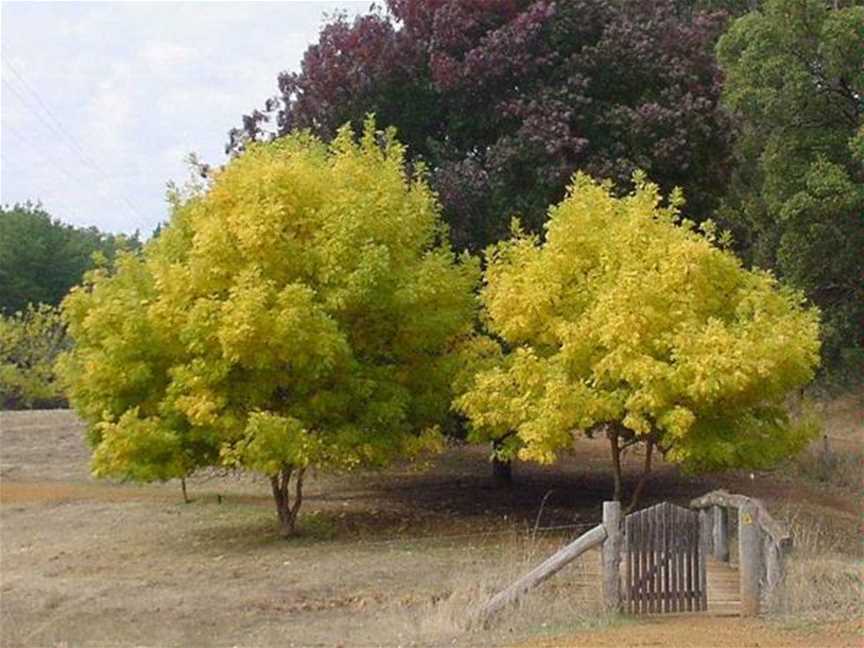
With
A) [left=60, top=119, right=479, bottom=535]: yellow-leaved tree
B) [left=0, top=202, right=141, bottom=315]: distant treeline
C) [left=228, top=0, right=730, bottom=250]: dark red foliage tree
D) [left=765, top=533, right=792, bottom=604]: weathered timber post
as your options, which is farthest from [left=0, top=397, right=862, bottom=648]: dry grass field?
[left=0, top=202, right=141, bottom=315]: distant treeline

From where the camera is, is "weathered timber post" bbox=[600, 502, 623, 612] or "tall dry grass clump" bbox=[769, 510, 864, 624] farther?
"weathered timber post" bbox=[600, 502, 623, 612]

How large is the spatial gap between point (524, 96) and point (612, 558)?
1382 cm

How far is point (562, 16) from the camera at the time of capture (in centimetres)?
2536

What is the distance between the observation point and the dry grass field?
12492 millimetres

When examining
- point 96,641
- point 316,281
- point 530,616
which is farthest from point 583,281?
point 96,641

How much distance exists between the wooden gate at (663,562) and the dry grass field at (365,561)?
0.95 feet

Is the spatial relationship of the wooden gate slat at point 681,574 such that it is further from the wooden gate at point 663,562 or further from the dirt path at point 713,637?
the dirt path at point 713,637

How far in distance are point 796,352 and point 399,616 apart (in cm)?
720

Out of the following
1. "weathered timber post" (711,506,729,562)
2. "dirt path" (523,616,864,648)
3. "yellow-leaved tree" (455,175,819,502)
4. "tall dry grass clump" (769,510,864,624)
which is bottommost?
"dirt path" (523,616,864,648)

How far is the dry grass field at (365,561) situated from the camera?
1249cm

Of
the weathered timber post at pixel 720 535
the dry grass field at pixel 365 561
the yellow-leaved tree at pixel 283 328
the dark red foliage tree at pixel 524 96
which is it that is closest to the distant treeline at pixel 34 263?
the dry grass field at pixel 365 561

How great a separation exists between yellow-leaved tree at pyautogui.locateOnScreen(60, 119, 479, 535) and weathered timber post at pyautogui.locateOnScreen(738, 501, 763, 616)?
7.38m

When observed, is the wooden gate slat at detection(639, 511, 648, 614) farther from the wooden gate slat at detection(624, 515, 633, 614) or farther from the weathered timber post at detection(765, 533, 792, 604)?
the weathered timber post at detection(765, 533, 792, 604)

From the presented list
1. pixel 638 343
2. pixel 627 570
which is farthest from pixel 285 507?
pixel 627 570
